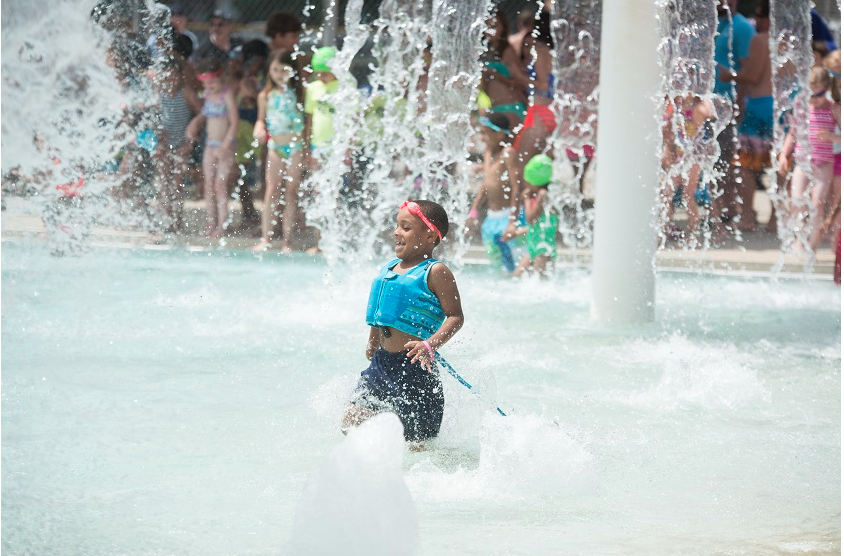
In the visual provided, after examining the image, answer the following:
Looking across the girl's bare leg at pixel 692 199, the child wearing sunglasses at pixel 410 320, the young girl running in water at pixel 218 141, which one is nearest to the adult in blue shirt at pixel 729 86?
the girl's bare leg at pixel 692 199

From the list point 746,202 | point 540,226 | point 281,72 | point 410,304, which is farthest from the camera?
point 746,202

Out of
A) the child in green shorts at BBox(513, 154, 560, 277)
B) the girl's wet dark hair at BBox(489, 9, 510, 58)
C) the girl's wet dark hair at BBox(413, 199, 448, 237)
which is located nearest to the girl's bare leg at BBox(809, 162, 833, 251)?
the child in green shorts at BBox(513, 154, 560, 277)

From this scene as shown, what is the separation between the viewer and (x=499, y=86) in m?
10.0

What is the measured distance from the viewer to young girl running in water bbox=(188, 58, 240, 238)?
1041 cm

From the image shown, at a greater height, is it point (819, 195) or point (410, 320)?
point (819, 195)

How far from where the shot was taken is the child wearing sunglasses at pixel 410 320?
4.34 metres

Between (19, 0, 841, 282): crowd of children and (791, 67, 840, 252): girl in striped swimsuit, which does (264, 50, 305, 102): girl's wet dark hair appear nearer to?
(19, 0, 841, 282): crowd of children

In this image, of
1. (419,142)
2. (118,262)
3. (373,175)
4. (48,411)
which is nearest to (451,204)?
(419,142)

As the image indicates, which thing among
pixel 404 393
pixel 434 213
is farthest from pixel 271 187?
pixel 404 393

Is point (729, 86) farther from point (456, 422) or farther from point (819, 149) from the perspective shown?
point (456, 422)

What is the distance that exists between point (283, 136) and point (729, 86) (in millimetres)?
4162

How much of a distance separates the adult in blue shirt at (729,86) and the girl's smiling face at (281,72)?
12.7 feet

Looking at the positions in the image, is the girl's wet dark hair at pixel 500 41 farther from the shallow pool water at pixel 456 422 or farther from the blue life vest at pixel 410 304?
the blue life vest at pixel 410 304

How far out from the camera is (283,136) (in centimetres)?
991
